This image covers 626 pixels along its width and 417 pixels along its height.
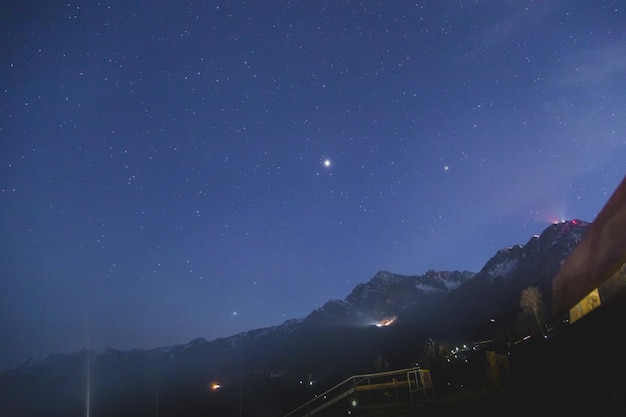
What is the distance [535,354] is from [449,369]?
1129 inches

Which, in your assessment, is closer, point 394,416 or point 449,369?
point 394,416

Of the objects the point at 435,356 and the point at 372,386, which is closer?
the point at 372,386

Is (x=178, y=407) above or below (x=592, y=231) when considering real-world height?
below

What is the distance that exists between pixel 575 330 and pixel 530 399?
39.6 ft

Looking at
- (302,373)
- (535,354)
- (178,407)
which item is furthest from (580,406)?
(302,373)

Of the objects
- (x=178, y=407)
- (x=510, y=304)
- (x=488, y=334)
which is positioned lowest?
(x=178, y=407)

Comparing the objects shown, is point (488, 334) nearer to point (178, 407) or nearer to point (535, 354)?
point (178, 407)

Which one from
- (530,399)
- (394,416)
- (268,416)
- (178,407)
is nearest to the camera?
(530,399)

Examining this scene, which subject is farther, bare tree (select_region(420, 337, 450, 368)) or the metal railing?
bare tree (select_region(420, 337, 450, 368))

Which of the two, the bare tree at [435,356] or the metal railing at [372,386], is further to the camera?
the bare tree at [435,356]

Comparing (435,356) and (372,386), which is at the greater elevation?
(372,386)

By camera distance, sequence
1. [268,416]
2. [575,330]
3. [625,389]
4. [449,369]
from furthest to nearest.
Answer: [268,416]
[449,369]
[575,330]
[625,389]

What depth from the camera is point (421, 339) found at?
17650 centimetres

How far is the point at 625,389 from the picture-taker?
1.94 m
